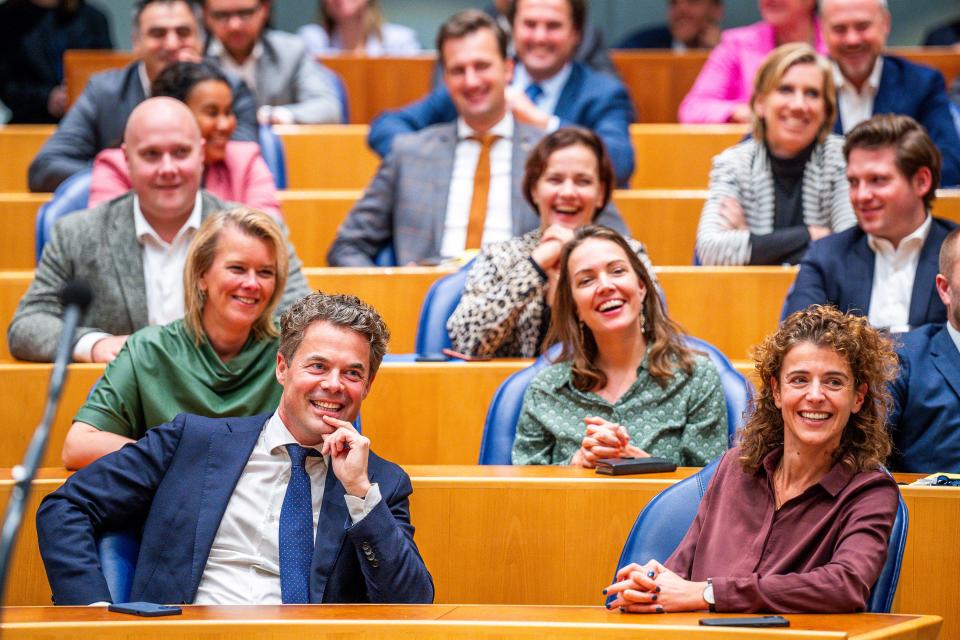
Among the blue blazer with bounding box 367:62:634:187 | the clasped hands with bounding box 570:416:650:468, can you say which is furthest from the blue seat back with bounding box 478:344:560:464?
the blue blazer with bounding box 367:62:634:187

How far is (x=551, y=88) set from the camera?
402 cm

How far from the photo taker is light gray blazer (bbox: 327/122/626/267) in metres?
3.42

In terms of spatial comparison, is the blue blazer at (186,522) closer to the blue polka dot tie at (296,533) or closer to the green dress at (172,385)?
the blue polka dot tie at (296,533)

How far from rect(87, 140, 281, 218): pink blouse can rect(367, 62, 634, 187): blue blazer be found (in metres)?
0.58

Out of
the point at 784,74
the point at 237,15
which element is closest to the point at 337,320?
the point at 784,74

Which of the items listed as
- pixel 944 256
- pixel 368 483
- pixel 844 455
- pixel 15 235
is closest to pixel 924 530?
pixel 844 455

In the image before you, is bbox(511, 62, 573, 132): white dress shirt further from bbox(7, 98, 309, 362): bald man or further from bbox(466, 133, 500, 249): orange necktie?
bbox(7, 98, 309, 362): bald man

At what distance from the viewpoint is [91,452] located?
7.03 ft

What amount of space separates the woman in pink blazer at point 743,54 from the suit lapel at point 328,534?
98.9 inches

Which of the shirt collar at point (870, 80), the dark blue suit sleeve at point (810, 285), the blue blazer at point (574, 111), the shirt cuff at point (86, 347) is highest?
the shirt collar at point (870, 80)

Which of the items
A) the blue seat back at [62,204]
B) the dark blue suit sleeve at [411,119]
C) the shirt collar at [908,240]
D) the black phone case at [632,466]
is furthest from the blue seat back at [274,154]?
the black phone case at [632,466]

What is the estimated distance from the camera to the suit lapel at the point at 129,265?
106 inches

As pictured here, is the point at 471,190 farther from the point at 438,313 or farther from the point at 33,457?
the point at 33,457

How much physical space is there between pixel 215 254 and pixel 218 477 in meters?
0.50
